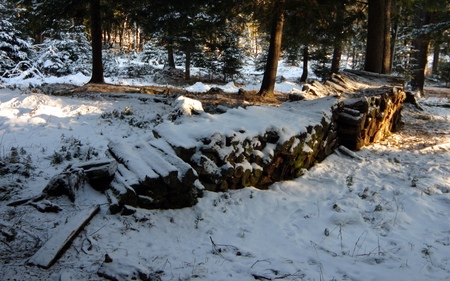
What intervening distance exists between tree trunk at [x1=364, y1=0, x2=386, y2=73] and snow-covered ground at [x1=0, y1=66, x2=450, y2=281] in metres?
5.28

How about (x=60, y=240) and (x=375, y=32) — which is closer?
(x=60, y=240)

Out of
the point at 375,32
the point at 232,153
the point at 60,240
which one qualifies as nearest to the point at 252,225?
the point at 232,153

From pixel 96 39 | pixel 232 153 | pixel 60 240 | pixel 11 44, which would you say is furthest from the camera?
pixel 11 44

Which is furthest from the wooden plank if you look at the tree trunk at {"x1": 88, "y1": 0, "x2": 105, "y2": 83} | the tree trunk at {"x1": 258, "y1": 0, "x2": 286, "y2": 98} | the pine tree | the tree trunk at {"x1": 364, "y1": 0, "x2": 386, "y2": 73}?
the pine tree

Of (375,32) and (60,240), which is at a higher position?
(375,32)

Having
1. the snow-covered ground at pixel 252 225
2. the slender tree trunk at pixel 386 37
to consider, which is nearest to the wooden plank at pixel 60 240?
the snow-covered ground at pixel 252 225

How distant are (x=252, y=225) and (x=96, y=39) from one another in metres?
11.8

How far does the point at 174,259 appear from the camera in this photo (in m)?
3.48

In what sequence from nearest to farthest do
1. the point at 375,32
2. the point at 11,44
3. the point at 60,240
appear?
1. the point at 60,240
2. the point at 375,32
3. the point at 11,44

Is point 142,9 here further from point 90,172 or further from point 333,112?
point 90,172

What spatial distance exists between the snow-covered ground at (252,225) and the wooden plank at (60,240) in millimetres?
79

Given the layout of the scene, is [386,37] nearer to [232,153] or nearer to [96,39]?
[232,153]

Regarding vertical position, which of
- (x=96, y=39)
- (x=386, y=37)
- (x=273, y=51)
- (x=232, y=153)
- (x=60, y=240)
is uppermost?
(x=386, y=37)

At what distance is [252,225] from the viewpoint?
14.7 ft
